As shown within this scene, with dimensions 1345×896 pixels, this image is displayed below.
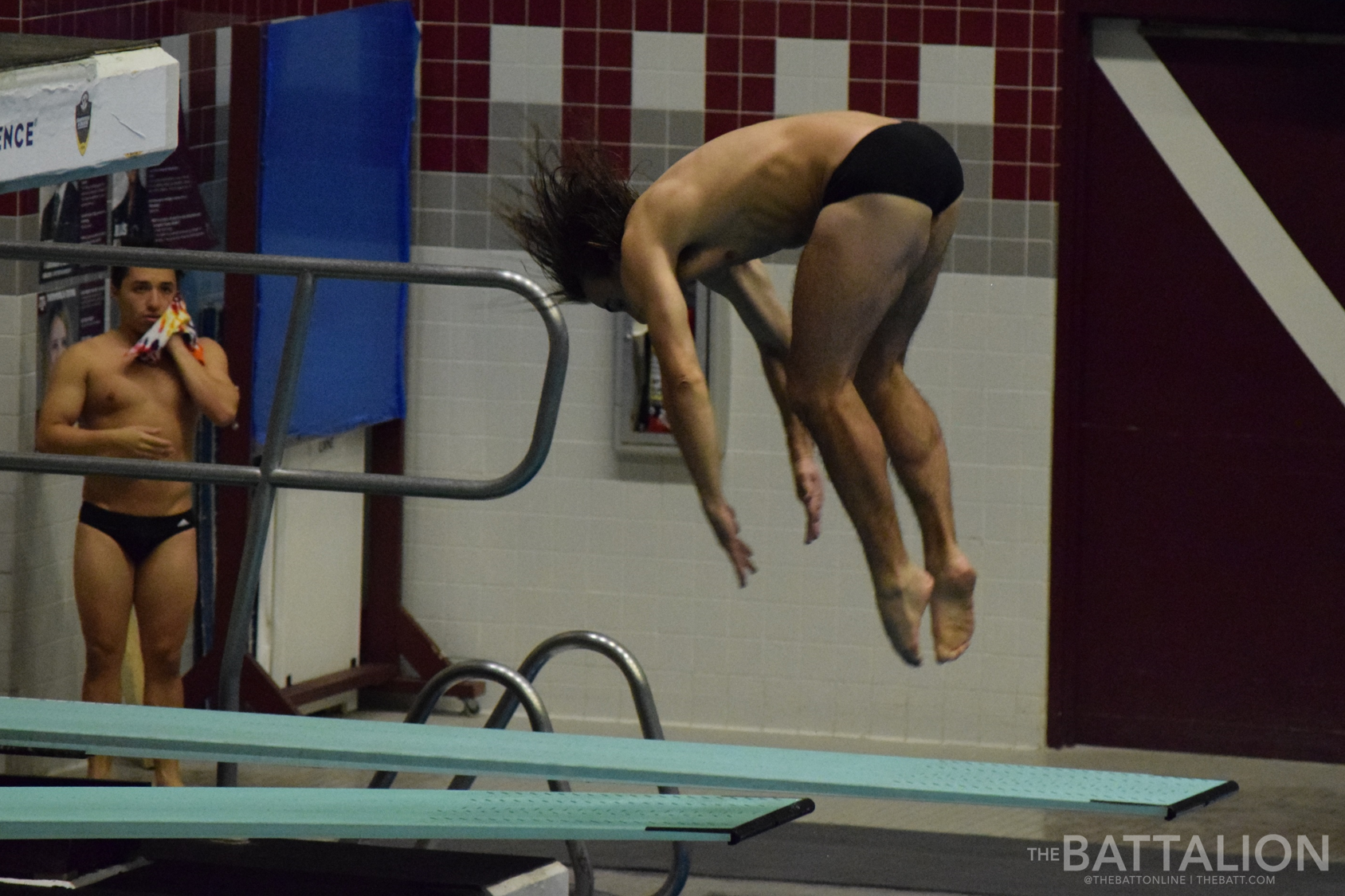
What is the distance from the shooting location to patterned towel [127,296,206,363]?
552 cm

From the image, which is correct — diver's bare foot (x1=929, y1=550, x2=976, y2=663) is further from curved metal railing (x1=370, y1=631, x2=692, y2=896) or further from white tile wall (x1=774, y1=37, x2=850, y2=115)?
white tile wall (x1=774, y1=37, x2=850, y2=115)

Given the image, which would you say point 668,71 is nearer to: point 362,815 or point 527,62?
point 527,62

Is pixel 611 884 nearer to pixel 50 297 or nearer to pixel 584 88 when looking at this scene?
pixel 50 297

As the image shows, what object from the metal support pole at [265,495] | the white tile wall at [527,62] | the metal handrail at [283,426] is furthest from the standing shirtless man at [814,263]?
the white tile wall at [527,62]

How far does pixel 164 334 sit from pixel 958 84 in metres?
2.77

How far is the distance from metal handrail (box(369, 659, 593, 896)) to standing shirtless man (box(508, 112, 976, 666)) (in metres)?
1.28

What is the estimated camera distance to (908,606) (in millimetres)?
3008

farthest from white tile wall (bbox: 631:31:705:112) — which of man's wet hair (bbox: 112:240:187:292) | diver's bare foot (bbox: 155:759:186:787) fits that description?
diver's bare foot (bbox: 155:759:186:787)

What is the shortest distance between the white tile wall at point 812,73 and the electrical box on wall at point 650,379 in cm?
73

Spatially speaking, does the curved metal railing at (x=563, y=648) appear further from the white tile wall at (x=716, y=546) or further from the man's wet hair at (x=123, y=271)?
the white tile wall at (x=716, y=546)

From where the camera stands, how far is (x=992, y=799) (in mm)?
2922

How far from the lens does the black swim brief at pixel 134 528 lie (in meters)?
5.63

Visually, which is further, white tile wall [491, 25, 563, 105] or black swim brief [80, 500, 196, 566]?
white tile wall [491, 25, 563, 105]

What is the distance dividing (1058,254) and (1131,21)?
31.6 inches
